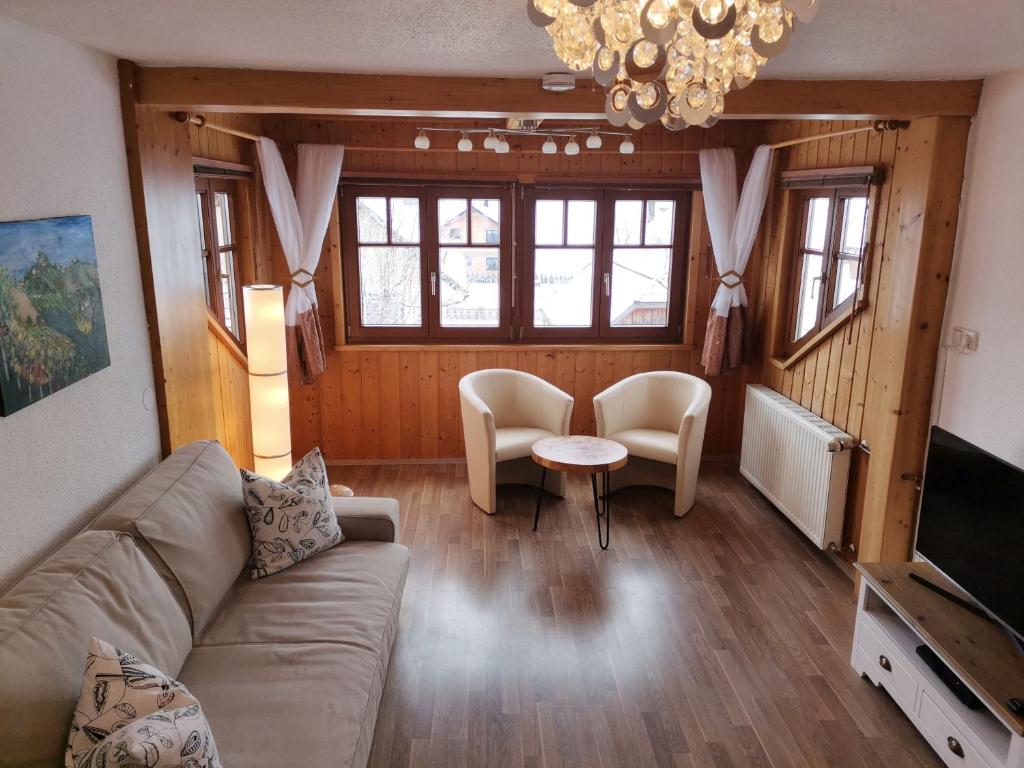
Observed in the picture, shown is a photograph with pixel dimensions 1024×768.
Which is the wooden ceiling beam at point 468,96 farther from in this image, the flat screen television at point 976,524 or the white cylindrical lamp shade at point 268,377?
the flat screen television at point 976,524

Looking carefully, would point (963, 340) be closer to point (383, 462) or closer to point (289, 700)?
point (289, 700)

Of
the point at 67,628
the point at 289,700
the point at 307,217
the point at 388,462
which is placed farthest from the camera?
the point at 388,462

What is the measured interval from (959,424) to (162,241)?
11.6 feet

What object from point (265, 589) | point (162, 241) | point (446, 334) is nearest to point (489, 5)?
point (162, 241)

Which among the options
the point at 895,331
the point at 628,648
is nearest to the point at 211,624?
the point at 628,648

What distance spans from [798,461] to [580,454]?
1.29 meters

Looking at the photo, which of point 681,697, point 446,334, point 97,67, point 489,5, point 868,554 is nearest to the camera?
point 489,5

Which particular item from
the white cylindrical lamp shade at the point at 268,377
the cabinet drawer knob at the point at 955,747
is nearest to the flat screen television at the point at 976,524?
the cabinet drawer knob at the point at 955,747

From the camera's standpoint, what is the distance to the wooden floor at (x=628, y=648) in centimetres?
266

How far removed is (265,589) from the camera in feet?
9.20

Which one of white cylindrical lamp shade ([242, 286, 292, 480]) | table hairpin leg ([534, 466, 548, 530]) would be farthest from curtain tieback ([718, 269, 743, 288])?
white cylindrical lamp shade ([242, 286, 292, 480])

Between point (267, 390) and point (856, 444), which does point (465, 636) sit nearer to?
point (267, 390)

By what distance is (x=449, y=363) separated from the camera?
5.46 metres

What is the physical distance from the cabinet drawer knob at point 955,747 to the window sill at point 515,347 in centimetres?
340
